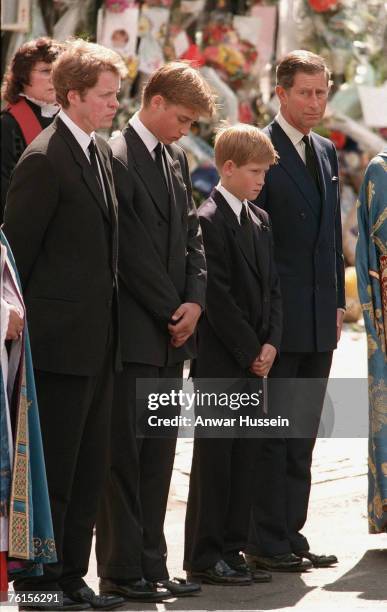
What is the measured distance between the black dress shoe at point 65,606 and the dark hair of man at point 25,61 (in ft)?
8.49

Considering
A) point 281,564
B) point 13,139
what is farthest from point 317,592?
point 13,139

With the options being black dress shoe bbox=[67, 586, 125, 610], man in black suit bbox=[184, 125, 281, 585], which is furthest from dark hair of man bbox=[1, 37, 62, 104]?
black dress shoe bbox=[67, 586, 125, 610]

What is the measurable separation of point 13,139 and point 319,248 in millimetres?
1623

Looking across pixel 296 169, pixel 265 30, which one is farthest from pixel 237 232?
pixel 265 30

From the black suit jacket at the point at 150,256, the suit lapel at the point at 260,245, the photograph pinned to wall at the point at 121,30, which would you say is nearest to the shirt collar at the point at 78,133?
the black suit jacket at the point at 150,256

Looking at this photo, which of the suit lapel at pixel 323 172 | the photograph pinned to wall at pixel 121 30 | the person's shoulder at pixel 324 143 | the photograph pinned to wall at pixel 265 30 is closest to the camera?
the suit lapel at pixel 323 172

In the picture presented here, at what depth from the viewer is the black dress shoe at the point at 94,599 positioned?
482 cm

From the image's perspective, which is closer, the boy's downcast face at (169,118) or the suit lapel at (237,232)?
the boy's downcast face at (169,118)

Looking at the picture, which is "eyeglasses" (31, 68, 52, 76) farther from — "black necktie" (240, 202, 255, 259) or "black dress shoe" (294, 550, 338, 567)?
"black dress shoe" (294, 550, 338, 567)

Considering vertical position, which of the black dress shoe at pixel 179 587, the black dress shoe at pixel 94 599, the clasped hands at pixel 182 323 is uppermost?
the clasped hands at pixel 182 323

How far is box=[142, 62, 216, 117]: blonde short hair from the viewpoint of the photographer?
5.13 metres

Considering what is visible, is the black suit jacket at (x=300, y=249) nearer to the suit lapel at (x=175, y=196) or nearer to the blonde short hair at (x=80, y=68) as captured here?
the suit lapel at (x=175, y=196)

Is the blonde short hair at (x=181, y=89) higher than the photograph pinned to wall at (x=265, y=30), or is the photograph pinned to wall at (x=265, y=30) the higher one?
the photograph pinned to wall at (x=265, y=30)

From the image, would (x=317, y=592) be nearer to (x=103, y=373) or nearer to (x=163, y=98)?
(x=103, y=373)
